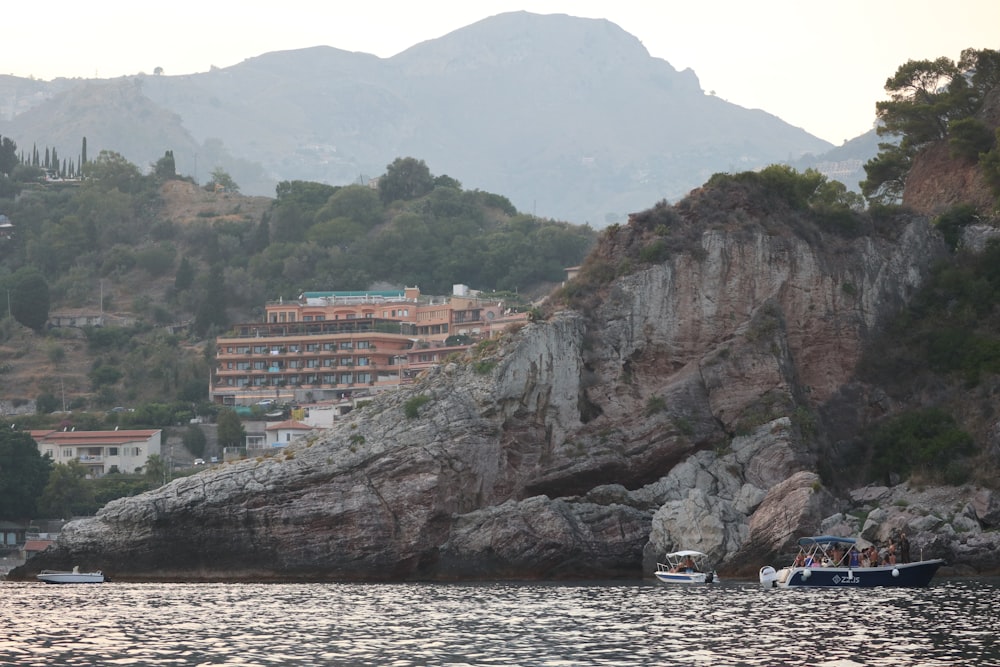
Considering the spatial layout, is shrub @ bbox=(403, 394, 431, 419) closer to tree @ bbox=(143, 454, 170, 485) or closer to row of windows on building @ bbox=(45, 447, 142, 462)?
tree @ bbox=(143, 454, 170, 485)

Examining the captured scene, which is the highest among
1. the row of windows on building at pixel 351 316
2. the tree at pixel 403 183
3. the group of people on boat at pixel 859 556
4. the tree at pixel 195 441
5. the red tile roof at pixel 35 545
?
the tree at pixel 403 183

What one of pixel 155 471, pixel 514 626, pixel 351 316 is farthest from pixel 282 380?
pixel 514 626

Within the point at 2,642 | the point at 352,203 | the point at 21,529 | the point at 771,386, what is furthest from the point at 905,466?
the point at 352,203

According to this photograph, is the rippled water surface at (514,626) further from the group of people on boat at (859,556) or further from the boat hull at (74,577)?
the boat hull at (74,577)

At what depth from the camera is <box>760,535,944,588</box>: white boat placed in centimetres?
5162

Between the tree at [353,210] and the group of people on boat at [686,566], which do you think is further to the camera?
the tree at [353,210]

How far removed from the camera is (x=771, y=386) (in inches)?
2589

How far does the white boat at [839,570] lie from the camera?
5162cm

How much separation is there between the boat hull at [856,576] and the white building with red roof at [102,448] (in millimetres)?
69092

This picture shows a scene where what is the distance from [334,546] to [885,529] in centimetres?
1976

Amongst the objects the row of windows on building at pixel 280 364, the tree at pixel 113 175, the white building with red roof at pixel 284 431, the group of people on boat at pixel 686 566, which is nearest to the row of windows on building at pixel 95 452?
the white building with red roof at pixel 284 431

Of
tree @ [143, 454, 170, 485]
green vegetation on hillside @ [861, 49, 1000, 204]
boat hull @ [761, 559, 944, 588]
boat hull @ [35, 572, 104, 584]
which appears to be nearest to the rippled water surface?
boat hull @ [761, 559, 944, 588]

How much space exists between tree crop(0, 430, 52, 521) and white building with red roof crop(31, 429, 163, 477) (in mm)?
19343

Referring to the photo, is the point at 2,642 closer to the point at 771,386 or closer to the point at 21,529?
the point at 771,386
